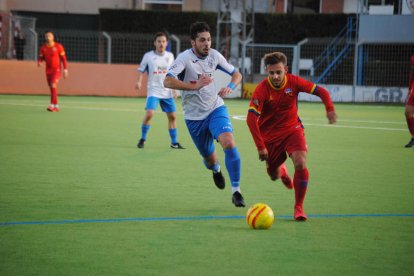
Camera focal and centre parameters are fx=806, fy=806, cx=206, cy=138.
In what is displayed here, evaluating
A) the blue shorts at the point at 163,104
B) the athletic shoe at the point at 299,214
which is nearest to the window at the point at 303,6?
the blue shorts at the point at 163,104

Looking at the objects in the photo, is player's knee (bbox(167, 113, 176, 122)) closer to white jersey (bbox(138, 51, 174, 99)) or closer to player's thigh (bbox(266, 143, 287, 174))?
white jersey (bbox(138, 51, 174, 99))

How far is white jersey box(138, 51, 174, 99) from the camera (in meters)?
15.5

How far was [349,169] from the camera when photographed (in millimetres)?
12398

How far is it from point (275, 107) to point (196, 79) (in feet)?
4.84

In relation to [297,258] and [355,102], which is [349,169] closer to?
[297,258]

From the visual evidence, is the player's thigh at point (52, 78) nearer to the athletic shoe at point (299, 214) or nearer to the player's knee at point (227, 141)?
the player's knee at point (227, 141)

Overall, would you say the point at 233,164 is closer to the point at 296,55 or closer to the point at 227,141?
the point at 227,141

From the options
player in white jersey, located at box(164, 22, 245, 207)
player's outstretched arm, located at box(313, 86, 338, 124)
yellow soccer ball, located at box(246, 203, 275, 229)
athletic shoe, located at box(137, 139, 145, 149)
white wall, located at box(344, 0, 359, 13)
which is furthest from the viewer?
white wall, located at box(344, 0, 359, 13)

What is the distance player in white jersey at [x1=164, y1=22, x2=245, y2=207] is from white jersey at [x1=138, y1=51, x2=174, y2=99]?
18.3ft

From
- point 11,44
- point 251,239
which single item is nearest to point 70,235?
point 251,239

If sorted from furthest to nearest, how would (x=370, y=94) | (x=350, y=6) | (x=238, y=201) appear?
(x=350, y=6) < (x=370, y=94) < (x=238, y=201)

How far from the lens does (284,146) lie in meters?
8.68

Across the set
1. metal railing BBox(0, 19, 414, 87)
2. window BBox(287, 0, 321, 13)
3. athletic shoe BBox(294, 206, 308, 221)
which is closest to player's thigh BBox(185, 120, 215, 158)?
athletic shoe BBox(294, 206, 308, 221)

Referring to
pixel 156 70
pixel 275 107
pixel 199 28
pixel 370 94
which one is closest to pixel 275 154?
pixel 275 107
